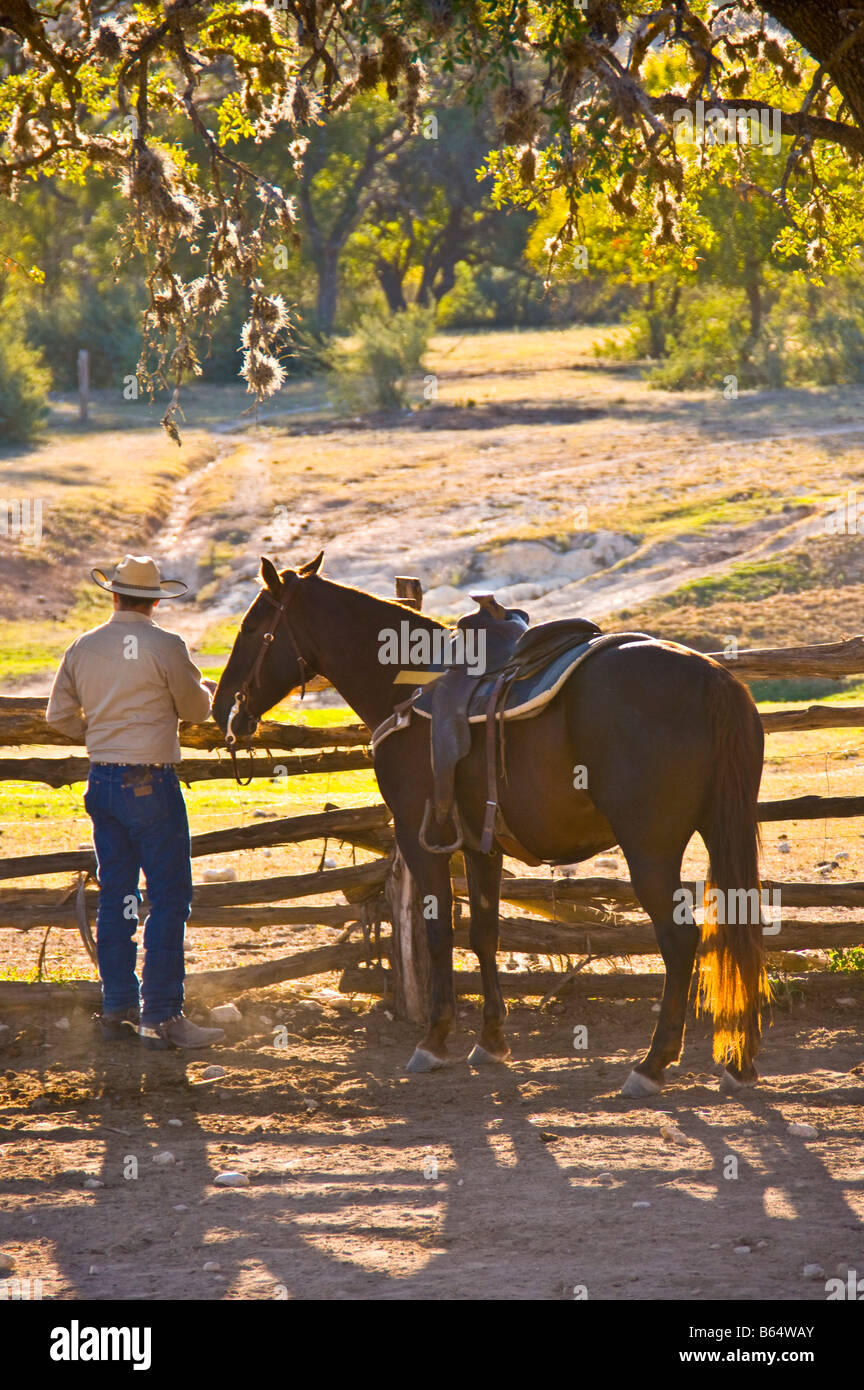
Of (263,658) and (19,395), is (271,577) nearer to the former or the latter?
(263,658)

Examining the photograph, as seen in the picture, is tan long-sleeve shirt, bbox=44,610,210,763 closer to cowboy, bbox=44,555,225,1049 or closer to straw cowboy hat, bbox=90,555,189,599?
cowboy, bbox=44,555,225,1049

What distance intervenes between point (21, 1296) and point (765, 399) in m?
29.8

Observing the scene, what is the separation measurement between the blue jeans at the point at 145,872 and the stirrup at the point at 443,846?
44.8 inches

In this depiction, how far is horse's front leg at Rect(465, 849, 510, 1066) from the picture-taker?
21.5ft

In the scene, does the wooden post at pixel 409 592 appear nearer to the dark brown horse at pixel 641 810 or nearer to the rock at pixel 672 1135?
the dark brown horse at pixel 641 810

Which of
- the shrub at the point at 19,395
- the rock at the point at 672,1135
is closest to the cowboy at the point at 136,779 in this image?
the rock at the point at 672,1135

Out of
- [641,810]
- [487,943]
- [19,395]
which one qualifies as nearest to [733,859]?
[641,810]

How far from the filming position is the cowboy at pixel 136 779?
256 inches

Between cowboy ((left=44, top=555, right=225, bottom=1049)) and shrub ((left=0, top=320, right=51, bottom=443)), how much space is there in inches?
1034

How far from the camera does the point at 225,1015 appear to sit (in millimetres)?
7207

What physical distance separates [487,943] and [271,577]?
205cm

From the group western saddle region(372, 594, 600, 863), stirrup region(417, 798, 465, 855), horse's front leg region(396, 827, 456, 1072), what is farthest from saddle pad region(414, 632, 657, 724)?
horse's front leg region(396, 827, 456, 1072)
